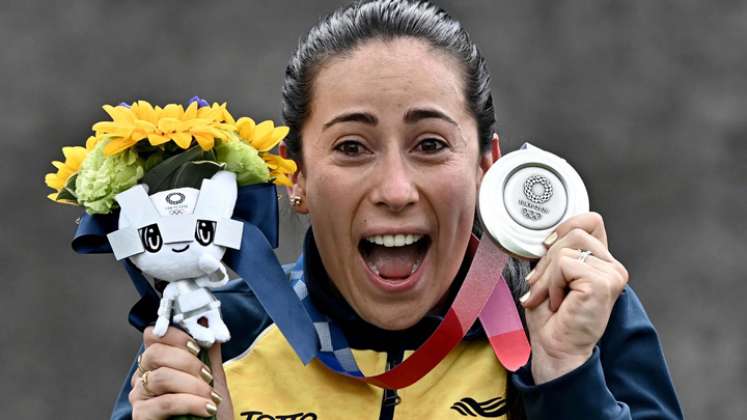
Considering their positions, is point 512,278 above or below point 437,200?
below

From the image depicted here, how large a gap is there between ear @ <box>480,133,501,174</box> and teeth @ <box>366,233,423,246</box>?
0.71ft

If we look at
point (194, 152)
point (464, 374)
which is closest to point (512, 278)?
point (464, 374)

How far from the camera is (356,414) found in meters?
2.07

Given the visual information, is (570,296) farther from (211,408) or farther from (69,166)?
(69,166)

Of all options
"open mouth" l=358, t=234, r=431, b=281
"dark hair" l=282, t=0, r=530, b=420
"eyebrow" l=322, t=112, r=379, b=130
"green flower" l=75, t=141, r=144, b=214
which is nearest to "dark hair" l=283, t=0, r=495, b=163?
"dark hair" l=282, t=0, r=530, b=420

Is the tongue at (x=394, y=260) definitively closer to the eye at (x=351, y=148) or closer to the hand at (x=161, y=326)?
the eye at (x=351, y=148)

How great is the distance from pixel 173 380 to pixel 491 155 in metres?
0.74

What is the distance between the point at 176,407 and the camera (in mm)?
1771

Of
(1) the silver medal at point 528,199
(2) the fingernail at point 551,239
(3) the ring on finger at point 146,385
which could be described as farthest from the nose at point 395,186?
(3) the ring on finger at point 146,385

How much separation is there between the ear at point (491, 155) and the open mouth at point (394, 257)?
0.63ft

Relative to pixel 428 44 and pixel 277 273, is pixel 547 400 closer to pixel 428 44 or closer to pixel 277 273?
pixel 277 273

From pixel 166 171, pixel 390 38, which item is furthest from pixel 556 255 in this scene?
pixel 166 171

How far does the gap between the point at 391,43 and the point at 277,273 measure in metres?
0.45

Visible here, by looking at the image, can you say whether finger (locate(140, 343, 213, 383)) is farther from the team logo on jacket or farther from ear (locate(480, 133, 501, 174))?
ear (locate(480, 133, 501, 174))
